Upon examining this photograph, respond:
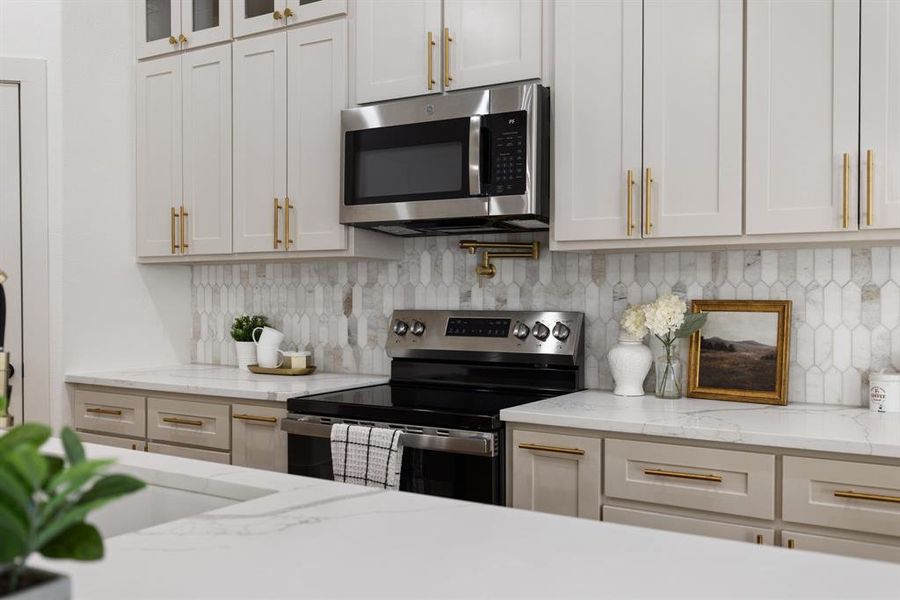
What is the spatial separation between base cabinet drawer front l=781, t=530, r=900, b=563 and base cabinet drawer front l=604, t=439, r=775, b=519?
0.07 meters

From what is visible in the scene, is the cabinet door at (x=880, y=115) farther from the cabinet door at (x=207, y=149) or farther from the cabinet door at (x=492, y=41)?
the cabinet door at (x=207, y=149)

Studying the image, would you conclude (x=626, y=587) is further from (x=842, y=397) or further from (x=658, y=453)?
(x=842, y=397)

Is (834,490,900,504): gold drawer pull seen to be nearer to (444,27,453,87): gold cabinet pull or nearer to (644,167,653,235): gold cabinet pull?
(644,167,653,235): gold cabinet pull

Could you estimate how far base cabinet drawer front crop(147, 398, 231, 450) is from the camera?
3.01m

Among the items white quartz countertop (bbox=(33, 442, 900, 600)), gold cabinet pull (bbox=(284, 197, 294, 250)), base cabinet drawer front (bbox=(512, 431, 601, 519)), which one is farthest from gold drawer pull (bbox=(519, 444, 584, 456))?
gold cabinet pull (bbox=(284, 197, 294, 250))

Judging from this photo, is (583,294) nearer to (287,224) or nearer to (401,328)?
(401,328)

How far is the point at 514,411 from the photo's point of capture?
2.31 meters

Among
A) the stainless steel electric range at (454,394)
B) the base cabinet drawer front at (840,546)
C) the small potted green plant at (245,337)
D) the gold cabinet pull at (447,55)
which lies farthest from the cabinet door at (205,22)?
the base cabinet drawer front at (840,546)

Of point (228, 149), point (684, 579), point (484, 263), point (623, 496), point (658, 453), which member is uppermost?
point (228, 149)

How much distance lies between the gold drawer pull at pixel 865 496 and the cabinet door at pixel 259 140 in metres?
2.22

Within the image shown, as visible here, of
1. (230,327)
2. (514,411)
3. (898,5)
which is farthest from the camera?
(230,327)

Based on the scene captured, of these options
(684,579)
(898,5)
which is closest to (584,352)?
(898,5)

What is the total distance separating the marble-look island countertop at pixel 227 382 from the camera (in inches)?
114

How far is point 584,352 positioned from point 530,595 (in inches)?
83.4
